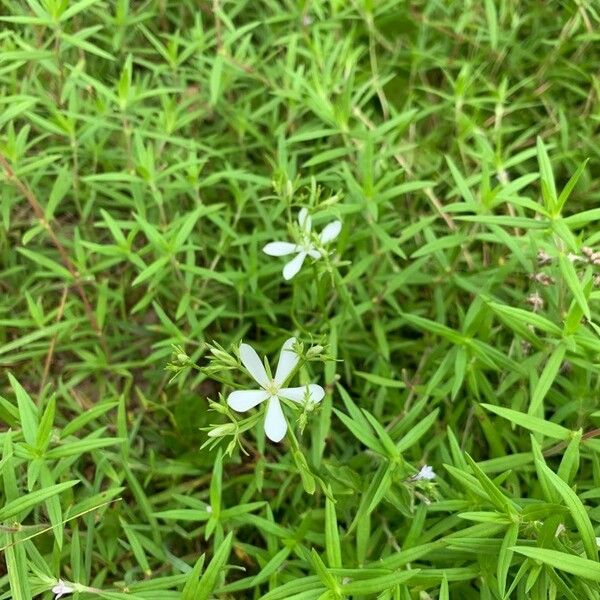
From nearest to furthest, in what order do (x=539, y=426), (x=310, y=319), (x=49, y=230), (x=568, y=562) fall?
(x=568, y=562)
(x=539, y=426)
(x=49, y=230)
(x=310, y=319)

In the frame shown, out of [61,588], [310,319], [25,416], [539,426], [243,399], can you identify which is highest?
[243,399]

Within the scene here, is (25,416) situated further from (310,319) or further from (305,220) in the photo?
(310,319)

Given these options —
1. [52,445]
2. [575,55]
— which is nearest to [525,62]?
[575,55]

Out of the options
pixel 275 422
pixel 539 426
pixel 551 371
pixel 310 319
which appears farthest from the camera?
pixel 310 319

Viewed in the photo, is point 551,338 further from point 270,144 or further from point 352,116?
point 270,144

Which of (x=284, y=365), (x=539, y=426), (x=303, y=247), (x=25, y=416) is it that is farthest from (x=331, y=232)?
(x=25, y=416)

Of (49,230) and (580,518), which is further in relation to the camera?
(49,230)

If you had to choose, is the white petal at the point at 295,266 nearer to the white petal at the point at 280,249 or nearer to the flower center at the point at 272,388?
the white petal at the point at 280,249

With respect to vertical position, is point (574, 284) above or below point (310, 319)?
above
